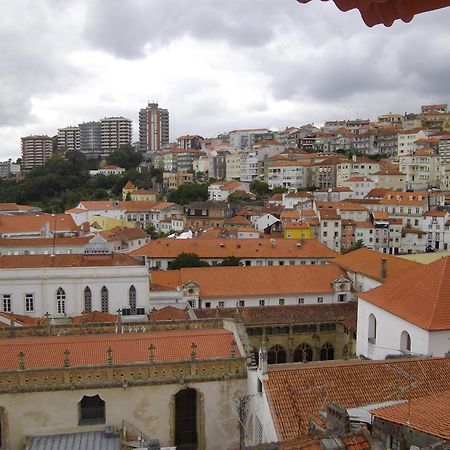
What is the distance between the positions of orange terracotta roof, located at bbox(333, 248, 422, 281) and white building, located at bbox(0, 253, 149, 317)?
15540 millimetres

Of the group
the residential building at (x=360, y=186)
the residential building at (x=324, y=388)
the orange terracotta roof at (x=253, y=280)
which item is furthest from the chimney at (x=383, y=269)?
the residential building at (x=360, y=186)

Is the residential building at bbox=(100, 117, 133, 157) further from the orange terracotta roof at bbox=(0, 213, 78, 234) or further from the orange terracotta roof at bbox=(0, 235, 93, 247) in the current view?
the orange terracotta roof at bbox=(0, 235, 93, 247)

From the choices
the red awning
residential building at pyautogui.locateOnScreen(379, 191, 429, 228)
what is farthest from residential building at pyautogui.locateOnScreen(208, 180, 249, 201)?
the red awning

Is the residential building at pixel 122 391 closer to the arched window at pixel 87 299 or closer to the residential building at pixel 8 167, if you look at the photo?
the arched window at pixel 87 299

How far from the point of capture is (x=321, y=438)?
1216cm

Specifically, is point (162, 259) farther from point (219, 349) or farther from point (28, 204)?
point (28, 204)

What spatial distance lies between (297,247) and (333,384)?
3639 cm

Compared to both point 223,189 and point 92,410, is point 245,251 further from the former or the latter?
point 223,189

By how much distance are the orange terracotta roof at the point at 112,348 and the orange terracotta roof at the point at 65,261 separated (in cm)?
1384

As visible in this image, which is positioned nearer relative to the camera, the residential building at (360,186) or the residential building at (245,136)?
the residential building at (360,186)

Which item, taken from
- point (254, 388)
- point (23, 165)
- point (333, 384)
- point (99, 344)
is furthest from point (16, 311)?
point (23, 165)

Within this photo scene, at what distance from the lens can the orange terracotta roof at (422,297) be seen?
72.9ft

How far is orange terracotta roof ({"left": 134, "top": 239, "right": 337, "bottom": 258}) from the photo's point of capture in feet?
171

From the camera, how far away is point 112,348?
777 inches
